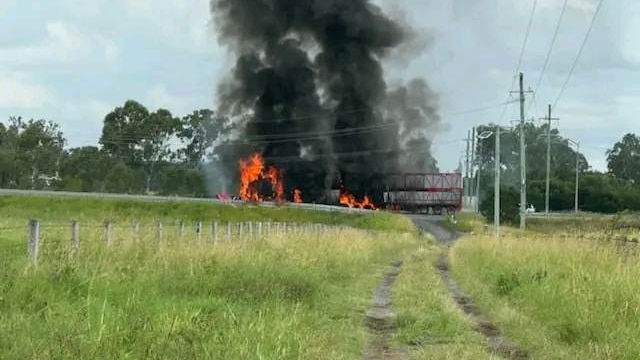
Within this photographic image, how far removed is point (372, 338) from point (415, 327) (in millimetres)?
1021

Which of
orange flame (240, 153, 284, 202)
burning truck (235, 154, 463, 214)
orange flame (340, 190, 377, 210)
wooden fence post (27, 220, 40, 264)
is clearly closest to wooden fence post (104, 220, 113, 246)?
wooden fence post (27, 220, 40, 264)

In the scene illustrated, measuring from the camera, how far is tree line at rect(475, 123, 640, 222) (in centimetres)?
10168

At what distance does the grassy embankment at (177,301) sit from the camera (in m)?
8.65

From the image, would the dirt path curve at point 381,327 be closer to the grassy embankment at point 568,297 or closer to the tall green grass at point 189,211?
the grassy embankment at point 568,297

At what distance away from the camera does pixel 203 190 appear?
104188 millimetres

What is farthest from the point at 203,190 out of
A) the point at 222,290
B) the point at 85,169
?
the point at 222,290

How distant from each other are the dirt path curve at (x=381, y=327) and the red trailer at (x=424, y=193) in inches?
2597

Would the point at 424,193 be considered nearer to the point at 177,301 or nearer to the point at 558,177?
the point at 558,177

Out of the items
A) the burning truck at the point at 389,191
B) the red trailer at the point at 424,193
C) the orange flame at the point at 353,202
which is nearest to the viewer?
the burning truck at the point at 389,191

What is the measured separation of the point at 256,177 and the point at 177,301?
6608 centimetres

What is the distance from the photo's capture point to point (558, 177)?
406ft

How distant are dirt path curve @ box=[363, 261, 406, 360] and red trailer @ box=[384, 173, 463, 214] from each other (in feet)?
216

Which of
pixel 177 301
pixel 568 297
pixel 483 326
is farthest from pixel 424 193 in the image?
pixel 177 301

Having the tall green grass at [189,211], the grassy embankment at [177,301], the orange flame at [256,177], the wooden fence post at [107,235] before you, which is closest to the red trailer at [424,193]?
the orange flame at [256,177]
